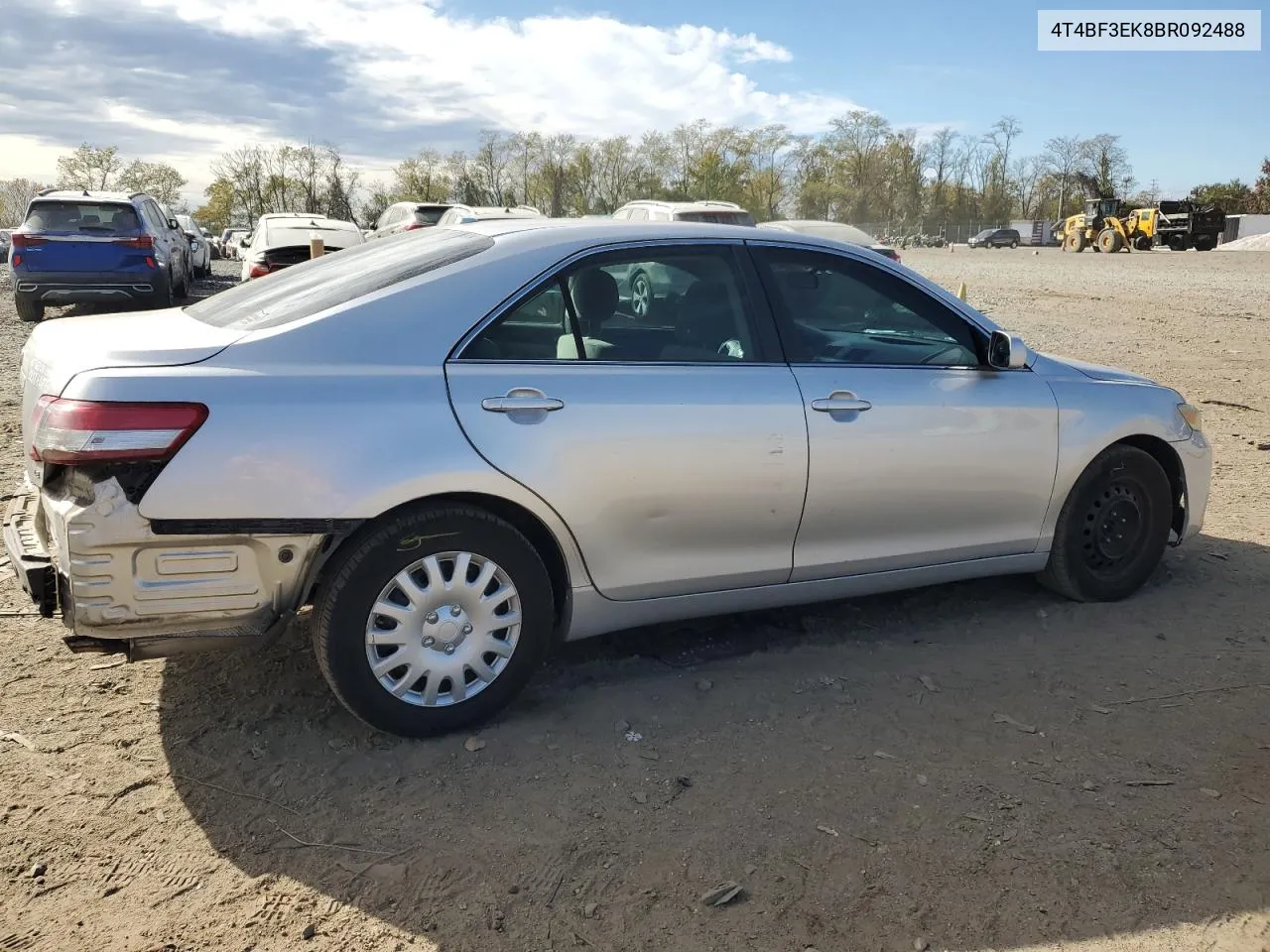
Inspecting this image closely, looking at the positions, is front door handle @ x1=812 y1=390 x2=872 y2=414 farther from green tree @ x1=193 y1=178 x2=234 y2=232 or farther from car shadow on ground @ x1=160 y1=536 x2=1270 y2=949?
green tree @ x1=193 y1=178 x2=234 y2=232

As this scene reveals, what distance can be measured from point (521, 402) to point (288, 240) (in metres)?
12.9

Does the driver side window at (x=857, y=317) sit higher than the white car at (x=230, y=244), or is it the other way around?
the white car at (x=230, y=244)

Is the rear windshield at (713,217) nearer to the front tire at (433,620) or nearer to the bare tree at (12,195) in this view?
the front tire at (433,620)

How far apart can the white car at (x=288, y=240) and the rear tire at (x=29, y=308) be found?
2745 mm

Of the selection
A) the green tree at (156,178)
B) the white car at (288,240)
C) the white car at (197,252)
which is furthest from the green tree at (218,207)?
the white car at (288,240)

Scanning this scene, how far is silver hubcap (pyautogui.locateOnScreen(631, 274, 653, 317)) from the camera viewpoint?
12.6 ft

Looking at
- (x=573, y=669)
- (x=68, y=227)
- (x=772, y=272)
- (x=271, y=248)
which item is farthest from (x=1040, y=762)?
(x=68, y=227)

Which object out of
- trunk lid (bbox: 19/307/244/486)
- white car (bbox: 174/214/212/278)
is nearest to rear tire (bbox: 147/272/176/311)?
white car (bbox: 174/214/212/278)

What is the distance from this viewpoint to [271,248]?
1398cm

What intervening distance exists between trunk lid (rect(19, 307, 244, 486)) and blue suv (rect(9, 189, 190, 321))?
39.3ft

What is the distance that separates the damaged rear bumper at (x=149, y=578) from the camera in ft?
9.71

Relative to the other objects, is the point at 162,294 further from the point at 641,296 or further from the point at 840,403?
the point at 840,403

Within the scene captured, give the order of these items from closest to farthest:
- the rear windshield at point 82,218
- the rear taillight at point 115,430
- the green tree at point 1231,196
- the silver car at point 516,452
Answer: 1. the rear taillight at point 115,430
2. the silver car at point 516,452
3. the rear windshield at point 82,218
4. the green tree at point 1231,196

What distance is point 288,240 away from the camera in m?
15.0
